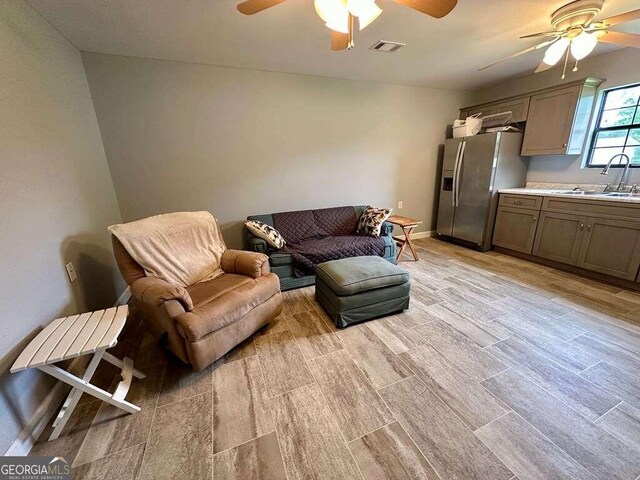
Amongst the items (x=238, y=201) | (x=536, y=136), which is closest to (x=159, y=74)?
(x=238, y=201)

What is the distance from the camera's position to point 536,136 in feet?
11.0

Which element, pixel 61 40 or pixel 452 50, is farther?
pixel 452 50

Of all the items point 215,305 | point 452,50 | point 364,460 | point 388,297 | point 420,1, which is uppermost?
point 452,50

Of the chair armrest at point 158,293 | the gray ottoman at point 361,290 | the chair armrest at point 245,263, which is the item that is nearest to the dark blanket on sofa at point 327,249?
the gray ottoman at point 361,290

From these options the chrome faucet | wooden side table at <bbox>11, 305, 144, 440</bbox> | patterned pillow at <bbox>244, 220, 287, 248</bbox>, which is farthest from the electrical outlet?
the chrome faucet

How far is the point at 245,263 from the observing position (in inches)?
83.0

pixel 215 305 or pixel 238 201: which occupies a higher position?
pixel 238 201

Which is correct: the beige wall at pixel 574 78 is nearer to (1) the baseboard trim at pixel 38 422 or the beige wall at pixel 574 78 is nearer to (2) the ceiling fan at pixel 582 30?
(2) the ceiling fan at pixel 582 30

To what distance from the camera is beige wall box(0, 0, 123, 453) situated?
1.27 meters

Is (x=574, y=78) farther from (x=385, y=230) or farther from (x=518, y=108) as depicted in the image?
(x=385, y=230)

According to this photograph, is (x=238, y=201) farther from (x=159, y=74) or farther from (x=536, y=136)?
(x=536, y=136)

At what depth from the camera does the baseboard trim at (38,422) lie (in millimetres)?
1176

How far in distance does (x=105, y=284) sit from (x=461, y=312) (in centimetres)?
319

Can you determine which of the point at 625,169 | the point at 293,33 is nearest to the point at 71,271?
the point at 293,33
